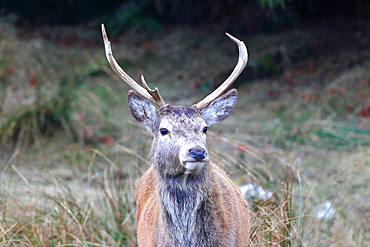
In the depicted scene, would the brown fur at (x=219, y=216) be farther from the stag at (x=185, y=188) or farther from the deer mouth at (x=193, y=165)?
the deer mouth at (x=193, y=165)

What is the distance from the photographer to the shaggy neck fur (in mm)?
2717

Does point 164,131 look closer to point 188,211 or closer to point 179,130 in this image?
point 179,130

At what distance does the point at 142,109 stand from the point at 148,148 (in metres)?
2.27

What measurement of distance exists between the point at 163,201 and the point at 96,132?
435cm

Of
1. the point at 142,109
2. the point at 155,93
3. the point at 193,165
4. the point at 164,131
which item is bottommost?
the point at 193,165

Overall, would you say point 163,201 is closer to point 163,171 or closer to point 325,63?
point 163,171

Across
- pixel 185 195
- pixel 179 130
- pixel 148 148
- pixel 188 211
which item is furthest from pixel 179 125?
pixel 148 148

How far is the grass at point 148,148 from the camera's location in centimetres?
384

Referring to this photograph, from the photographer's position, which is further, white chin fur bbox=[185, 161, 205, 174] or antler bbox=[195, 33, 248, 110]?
antler bbox=[195, 33, 248, 110]

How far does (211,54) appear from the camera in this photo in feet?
35.8

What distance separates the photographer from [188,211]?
2.78m

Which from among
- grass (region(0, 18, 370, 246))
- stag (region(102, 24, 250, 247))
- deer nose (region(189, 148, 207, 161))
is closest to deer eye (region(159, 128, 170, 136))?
stag (region(102, 24, 250, 247))

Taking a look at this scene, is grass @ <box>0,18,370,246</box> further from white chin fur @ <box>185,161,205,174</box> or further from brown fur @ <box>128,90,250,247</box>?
white chin fur @ <box>185,161,205,174</box>

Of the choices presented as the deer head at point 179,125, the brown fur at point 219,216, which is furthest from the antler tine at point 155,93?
the brown fur at point 219,216
